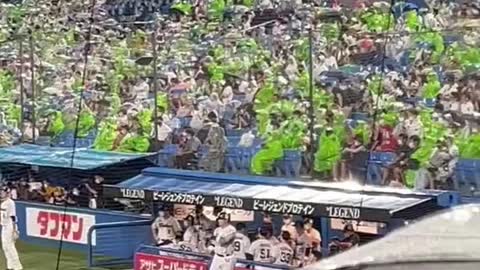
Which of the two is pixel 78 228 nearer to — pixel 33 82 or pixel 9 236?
pixel 9 236

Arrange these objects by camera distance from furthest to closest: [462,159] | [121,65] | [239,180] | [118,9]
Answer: [118,9] → [121,65] → [239,180] → [462,159]

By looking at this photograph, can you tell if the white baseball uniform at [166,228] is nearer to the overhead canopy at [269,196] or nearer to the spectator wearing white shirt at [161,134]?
the overhead canopy at [269,196]

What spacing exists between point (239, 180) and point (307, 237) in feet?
0.82

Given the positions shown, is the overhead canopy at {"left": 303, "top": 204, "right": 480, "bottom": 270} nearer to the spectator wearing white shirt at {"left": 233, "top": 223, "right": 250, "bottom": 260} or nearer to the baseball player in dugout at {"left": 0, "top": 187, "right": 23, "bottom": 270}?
the spectator wearing white shirt at {"left": 233, "top": 223, "right": 250, "bottom": 260}

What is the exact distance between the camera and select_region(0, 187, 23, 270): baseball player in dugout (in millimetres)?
2664

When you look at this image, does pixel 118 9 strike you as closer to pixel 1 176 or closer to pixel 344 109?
pixel 1 176

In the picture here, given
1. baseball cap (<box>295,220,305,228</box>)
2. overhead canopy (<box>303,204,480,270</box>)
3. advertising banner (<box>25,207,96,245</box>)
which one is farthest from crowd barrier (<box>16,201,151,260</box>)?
overhead canopy (<box>303,204,480,270</box>)

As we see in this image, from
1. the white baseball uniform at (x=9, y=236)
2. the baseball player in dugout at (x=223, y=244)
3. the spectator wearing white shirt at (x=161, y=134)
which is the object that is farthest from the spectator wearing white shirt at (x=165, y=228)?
the white baseball uniform at (x=9, y=236)

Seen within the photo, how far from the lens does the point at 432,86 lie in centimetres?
209

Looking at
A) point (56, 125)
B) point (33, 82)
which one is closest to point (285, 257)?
point (56, 125)

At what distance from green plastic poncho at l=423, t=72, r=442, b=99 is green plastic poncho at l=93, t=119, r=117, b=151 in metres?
0.96

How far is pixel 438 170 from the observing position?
201cm

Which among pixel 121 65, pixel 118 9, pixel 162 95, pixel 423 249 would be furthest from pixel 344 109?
pixel 423 249

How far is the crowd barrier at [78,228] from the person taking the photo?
8.09ft
